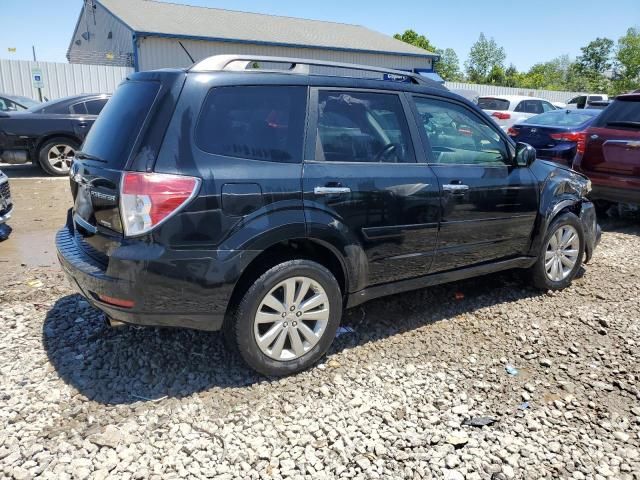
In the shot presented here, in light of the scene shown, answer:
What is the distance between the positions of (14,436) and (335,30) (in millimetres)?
30318

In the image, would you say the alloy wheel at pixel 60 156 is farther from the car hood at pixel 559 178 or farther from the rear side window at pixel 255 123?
the car hood at pixel 559 178

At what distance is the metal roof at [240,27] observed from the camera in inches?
899

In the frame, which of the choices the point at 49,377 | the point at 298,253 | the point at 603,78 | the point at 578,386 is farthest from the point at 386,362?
the point at 603,78

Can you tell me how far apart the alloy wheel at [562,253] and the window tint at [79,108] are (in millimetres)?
8700

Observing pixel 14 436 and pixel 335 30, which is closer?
pixel 14 436

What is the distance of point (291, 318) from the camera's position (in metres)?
3.08

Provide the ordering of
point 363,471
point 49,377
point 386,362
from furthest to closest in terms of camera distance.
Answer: point 386,362, point 49,377, point 363,471

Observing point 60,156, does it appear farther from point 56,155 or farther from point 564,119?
point 564,119

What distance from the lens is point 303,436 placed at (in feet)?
8.72

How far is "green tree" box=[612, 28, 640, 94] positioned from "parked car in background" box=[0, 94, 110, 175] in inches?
1863

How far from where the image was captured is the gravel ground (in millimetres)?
2467

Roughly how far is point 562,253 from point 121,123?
152 inches

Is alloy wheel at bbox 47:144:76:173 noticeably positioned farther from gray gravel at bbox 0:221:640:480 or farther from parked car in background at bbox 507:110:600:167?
parked car in background at bbox 507:110:600:167

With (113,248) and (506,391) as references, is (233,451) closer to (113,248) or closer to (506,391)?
(113,248)
